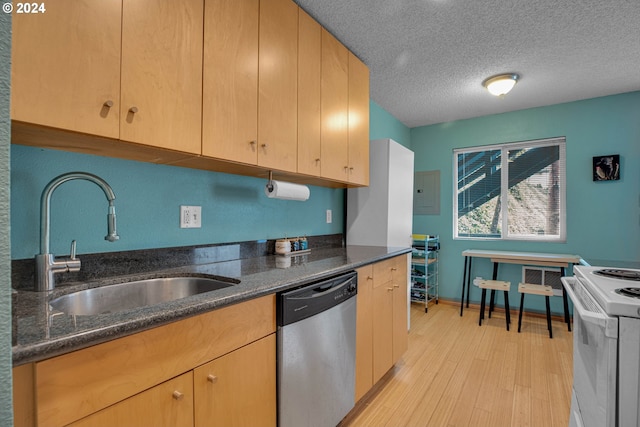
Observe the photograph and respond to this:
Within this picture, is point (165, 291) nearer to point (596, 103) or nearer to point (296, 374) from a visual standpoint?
point (296, 374)

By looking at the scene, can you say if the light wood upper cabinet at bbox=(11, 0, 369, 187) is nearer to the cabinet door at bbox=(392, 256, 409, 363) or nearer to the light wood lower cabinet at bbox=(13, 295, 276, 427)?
the light wood lower cabinet at bbox=(13, 295, 276, 427)

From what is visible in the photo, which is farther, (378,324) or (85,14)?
(378,324)

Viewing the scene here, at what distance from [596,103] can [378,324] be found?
3.50 m

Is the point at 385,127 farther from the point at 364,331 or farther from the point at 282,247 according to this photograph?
the point at 364,331

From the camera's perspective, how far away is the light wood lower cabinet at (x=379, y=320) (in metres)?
1.75

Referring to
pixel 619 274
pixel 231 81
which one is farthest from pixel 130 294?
pixel 619 274

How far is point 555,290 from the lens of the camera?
11.0ft

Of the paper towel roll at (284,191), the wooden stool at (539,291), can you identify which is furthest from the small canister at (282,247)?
the wooden stool at (539,291)

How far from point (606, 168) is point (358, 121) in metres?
2.86

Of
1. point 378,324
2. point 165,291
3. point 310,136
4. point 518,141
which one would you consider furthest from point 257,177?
point 518,141

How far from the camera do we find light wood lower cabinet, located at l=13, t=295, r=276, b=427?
0.62 meters

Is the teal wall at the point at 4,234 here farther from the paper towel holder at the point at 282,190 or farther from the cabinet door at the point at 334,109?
the cabinet door at the point at 334,109

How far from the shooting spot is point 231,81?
1.37 m

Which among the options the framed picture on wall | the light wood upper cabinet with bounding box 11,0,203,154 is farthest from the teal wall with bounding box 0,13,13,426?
the framed picture on wall
